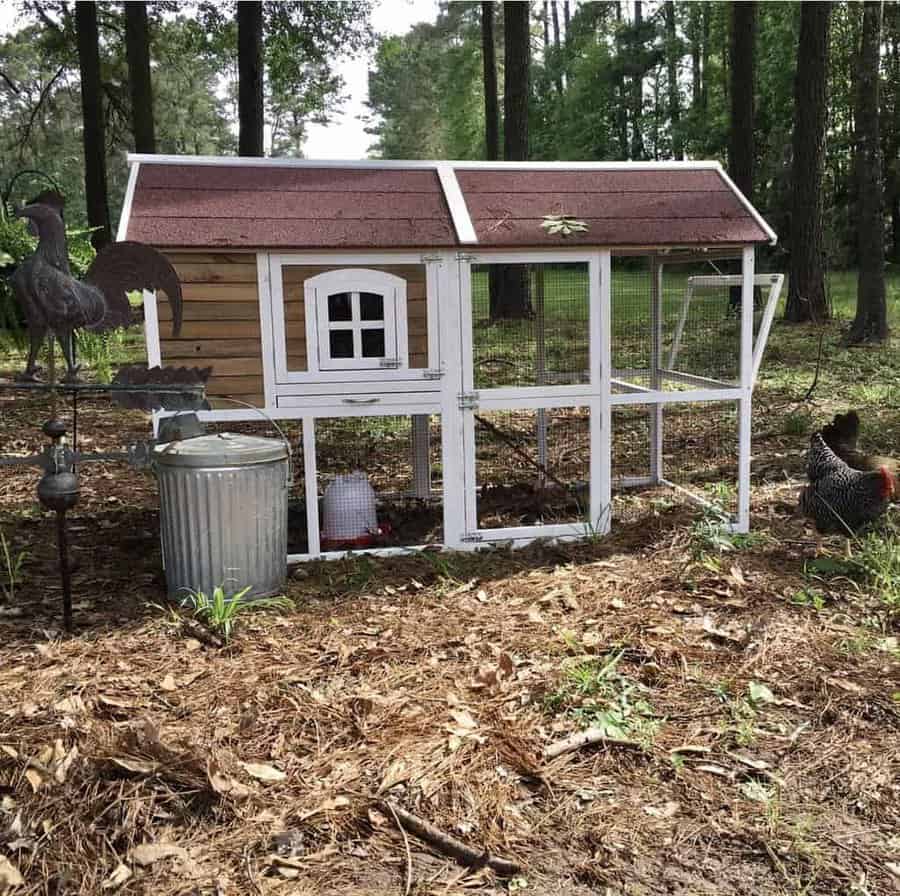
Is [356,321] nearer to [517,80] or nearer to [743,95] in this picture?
[517,80]

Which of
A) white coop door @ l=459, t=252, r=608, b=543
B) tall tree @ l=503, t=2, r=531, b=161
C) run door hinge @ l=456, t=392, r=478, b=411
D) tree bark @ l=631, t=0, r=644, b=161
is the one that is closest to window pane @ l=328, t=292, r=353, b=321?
white coop door @ l=459, t=252, r=608, b=543

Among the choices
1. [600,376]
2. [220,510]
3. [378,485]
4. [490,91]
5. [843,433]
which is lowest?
[378,485]

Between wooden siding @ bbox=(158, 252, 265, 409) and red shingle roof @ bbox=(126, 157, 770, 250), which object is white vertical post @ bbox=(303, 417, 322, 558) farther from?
red shingle roof @ bbox=(126, 157, 770, 250)

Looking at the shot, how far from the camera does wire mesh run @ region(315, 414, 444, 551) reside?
4.99m

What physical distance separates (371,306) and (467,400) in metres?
0.67

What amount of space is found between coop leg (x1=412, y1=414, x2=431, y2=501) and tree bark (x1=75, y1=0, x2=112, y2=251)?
7.74 m

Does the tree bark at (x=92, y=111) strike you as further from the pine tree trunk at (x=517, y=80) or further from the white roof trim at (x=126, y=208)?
the white roof trim at (x=126, y=208)

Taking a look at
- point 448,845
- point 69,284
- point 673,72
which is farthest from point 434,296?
point 673,72

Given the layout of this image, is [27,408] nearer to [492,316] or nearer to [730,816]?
[492,316]

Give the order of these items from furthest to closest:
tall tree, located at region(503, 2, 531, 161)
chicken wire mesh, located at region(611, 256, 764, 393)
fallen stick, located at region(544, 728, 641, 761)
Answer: tall tree, located at region(503, 2, 531, 161) → chicken wire mesh, located at region(611, 256, 764, 393) → fallen stick, located at region(544, 728, 641, 761)

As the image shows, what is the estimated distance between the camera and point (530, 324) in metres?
5.24

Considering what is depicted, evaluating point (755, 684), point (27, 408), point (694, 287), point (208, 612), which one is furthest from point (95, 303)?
point (27, 408)

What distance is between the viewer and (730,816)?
2488 millimetres

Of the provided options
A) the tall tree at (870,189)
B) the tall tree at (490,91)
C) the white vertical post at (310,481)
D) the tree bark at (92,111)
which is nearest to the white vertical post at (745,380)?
the white vertical post at (310,481)
